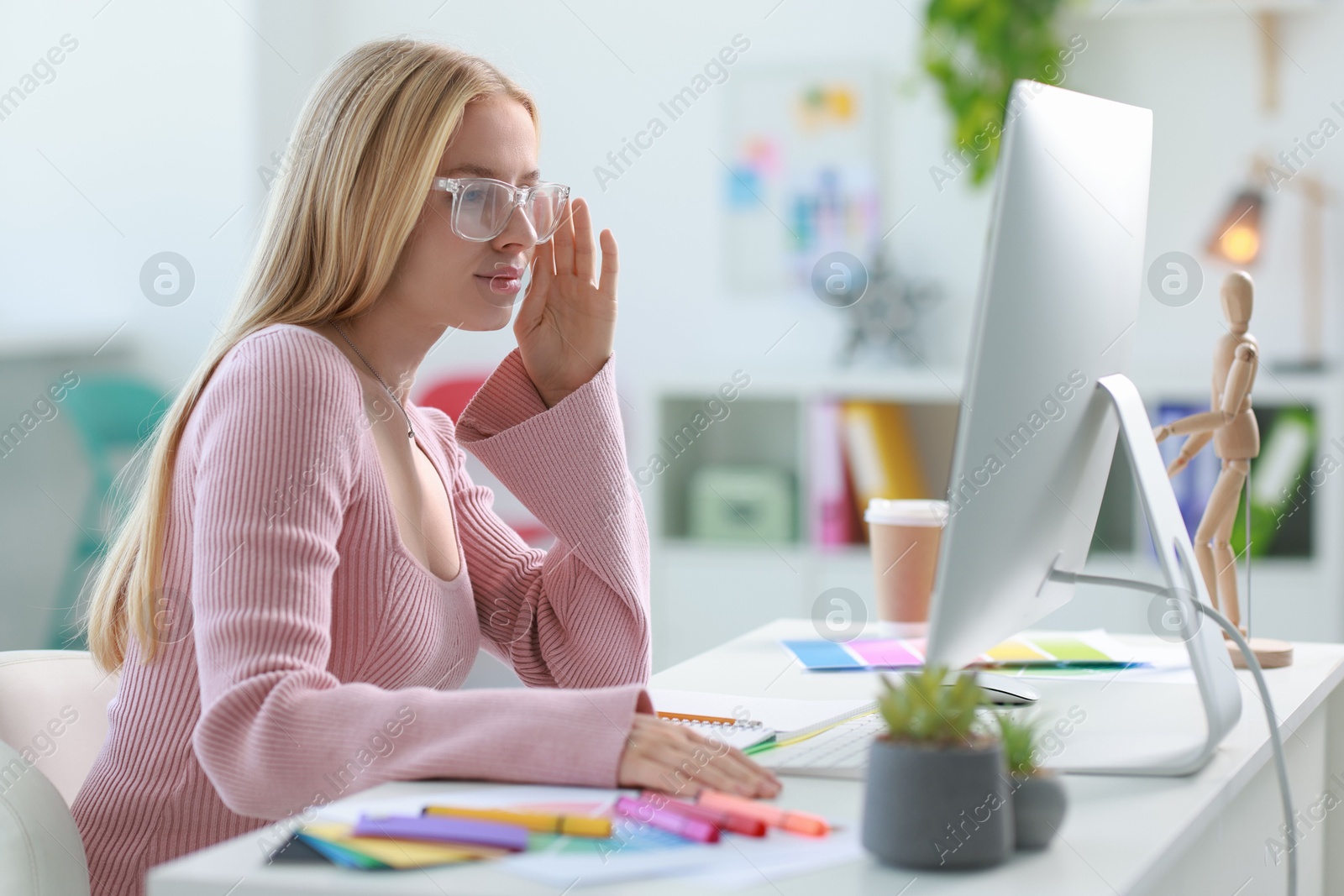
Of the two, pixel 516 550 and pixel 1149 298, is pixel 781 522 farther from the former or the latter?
pixel 516 550

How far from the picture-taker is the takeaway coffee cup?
159cm

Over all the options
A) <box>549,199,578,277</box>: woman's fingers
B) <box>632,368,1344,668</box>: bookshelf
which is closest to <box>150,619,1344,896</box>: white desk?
<box>549,199,578,277</box>: woman's fingers

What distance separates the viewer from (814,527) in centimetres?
321

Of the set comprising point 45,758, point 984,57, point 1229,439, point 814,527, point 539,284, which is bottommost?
point 814,527

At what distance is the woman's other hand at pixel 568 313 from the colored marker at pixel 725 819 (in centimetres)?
69

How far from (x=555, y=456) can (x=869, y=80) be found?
2256 millimetres

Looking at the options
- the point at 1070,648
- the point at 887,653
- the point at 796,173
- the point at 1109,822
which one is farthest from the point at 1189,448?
the point at 796,173

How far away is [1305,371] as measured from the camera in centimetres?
294

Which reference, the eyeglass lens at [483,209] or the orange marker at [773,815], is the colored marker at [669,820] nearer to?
the orange marker at [773,815]

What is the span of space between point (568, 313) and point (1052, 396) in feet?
2.10

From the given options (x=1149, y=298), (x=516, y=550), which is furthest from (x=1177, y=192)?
(x=516, y=550)

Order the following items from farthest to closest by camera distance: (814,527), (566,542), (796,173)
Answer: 1. (796,173)
2. (814,527)
3. (566,542)

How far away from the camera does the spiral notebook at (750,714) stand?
1.11 metres

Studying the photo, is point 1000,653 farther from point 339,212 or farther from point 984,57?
point 984,57
